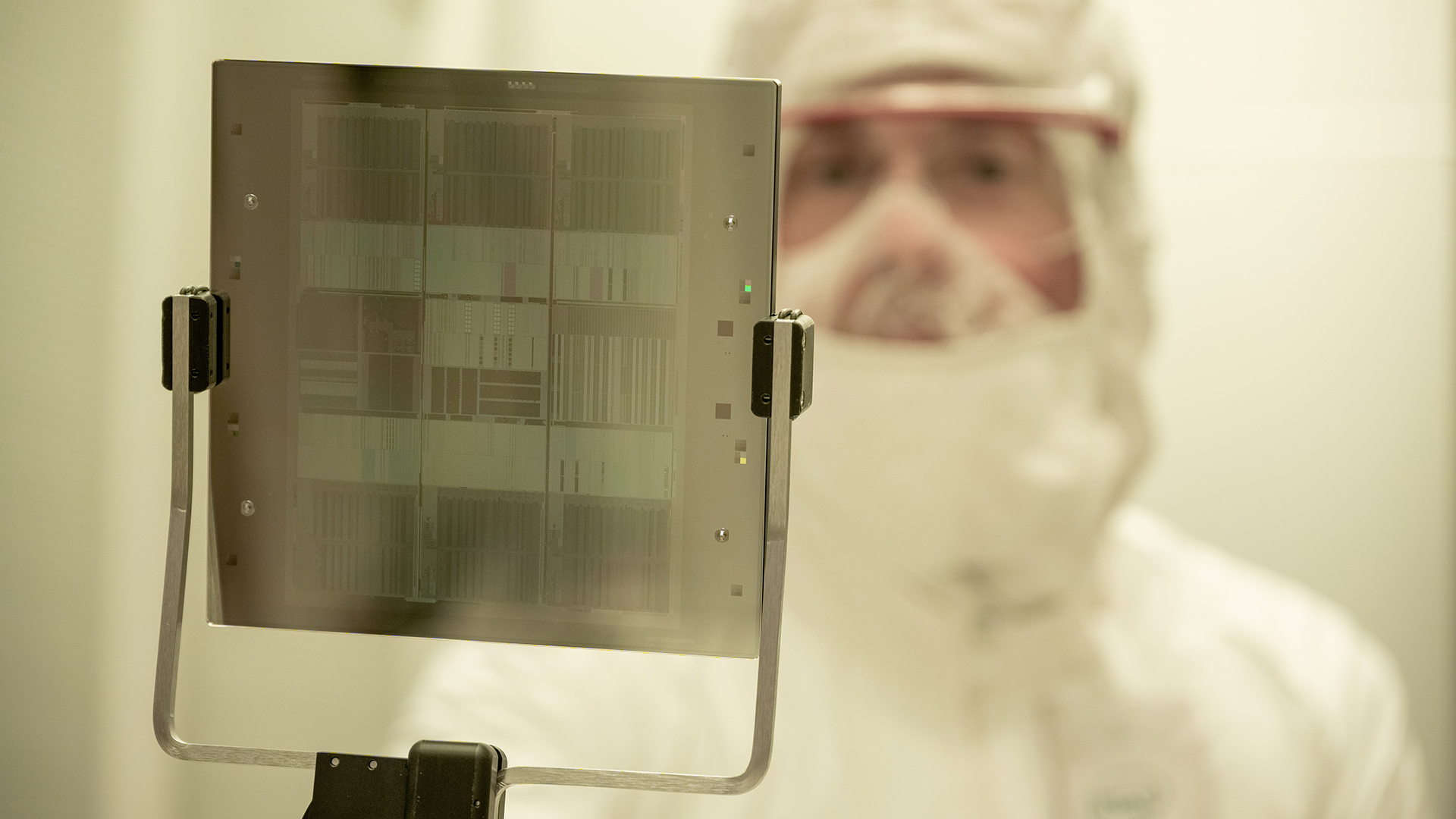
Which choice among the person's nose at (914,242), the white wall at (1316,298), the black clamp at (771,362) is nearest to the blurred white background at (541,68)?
the white wall at (1316,298)

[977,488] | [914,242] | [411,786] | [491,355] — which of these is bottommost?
[411,786]

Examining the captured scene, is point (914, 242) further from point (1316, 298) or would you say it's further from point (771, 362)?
point (771, 362)

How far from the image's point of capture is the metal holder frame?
719 millimetres

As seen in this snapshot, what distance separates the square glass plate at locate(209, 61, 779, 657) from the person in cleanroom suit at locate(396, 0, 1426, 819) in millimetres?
605

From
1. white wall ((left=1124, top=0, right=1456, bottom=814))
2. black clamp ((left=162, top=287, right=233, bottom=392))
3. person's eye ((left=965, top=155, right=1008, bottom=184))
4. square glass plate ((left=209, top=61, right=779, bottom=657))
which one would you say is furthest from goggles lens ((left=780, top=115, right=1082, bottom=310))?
black clamp ((left=162, top=287, right=233, bottom=392))

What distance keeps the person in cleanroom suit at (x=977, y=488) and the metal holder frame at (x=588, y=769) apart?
0.60 metres

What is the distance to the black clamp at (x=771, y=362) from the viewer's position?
72 cm

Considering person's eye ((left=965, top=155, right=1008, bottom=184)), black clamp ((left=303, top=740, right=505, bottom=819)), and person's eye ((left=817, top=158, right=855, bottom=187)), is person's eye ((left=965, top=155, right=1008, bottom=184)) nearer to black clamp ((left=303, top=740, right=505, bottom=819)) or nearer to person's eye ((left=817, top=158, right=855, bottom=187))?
person's eye ((left=817, top=158, right=855, bottom=187))

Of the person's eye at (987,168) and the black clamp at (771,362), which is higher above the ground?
the person's eye at (987,168)

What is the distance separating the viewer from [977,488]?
4.51ft

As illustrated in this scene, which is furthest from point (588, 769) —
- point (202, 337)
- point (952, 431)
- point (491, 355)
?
point (952, 431)

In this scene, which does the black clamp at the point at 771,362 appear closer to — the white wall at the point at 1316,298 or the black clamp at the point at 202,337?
the black clamp at the point at 202,337

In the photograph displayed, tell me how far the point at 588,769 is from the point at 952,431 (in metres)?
0.77

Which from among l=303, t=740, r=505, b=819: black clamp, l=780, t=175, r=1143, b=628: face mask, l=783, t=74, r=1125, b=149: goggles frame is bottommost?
l=303, t=740, r=505, b=819: black clamp
